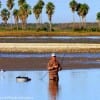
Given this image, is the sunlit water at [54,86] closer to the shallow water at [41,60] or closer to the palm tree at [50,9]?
the shallow water at [41,60]

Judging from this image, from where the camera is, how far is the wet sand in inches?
1323

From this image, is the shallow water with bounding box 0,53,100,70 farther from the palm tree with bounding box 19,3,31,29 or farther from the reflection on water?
the palm tree with bounding box 19,3,31,29

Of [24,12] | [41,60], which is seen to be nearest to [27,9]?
[24,12]

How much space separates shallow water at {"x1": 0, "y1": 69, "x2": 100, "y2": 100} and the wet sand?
3.88 m

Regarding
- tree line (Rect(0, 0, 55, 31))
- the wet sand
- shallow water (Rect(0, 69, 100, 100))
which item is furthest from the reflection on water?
tree line (Rect(0, 0, 55, 31))

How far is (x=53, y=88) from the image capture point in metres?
23.0

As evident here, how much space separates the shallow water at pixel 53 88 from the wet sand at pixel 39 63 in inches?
153

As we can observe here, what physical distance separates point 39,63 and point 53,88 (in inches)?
522

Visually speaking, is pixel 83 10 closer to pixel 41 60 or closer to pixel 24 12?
pixel 24 12

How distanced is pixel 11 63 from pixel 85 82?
11673mm

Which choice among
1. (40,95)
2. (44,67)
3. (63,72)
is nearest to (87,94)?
(40,95)

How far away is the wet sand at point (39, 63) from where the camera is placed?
3362 centimetres

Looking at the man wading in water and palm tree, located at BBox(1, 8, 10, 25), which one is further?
palm tree, located at BBox(1, 8, 10, 25)

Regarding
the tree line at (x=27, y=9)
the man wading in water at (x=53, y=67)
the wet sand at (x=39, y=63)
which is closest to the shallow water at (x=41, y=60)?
the wet sand at (x=39, y=63)
